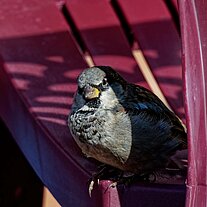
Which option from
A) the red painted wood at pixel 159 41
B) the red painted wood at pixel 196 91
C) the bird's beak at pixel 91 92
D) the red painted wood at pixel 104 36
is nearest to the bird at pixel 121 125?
the bird's beak at pixel 91 92

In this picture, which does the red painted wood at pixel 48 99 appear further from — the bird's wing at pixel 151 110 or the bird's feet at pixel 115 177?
the bird's wing at pixel 151 110

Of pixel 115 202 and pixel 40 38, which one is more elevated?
pixel 40 38

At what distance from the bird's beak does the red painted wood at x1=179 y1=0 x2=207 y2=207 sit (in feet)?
2.29

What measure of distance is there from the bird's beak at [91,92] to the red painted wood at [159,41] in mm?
383

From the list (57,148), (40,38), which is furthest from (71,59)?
(57,148)

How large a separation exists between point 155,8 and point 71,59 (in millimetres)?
507

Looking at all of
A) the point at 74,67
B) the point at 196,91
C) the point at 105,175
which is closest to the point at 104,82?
the point at 105,175

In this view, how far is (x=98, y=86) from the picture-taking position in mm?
2498

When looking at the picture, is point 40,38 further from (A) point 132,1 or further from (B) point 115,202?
(B) point 115,202

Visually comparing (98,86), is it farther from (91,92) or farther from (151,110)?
(151,110)

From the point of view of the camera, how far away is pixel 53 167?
2461 millimetres

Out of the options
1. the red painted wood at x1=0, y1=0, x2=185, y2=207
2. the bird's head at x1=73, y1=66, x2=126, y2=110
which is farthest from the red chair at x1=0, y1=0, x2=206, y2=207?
the bird's head at x1=73, y1=66, x2=126, y2=110

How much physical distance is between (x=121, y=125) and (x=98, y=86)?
135 mm

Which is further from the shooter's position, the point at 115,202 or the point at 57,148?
the point at 57,148
